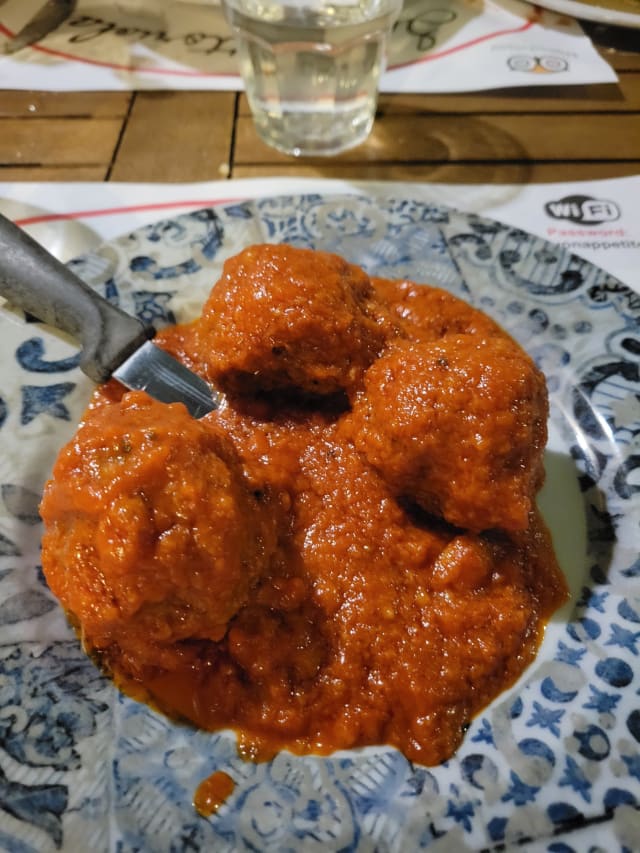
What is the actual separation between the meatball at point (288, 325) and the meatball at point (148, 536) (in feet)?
0.80

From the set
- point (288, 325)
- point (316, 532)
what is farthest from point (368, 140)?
point (316, 532)

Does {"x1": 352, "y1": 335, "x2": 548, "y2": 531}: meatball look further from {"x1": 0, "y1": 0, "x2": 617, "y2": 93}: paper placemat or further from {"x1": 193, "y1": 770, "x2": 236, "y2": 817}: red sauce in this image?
{"x1": 0, "y1": 0, "x2": 617, "y2": 93}: paper placemat

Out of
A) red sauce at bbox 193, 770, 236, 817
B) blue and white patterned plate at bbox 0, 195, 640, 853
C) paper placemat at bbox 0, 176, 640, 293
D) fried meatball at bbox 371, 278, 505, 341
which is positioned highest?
fried meatball at bbox 371, 278, 505, 341

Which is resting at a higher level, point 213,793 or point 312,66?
point 312,66

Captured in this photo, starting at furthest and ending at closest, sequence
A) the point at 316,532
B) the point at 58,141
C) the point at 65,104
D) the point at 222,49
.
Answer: the point at 222,49 → the point at 65,104 → the point at 58,141 → the point at 316,532

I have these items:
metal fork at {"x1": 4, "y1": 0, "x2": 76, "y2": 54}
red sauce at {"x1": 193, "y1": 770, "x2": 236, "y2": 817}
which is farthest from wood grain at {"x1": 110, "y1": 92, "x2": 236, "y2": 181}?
red sauce at {"x1": 193, "y1": 770, "x2": 236, "y2": 817}

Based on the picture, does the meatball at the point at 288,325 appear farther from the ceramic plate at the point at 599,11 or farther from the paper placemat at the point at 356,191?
the ceramic plate at the point at 599,11

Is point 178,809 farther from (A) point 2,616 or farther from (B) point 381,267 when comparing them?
(B) point 381,267

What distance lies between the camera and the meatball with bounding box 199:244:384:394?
52.2 inches

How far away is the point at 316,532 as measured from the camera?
1.31 m

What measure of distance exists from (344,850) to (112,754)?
0.36m

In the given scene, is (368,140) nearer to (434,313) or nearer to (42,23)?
(434,313)

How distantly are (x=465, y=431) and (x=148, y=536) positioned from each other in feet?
1.75

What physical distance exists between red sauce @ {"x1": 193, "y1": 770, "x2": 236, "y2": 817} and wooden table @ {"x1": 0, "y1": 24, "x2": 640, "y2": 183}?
1.72m
